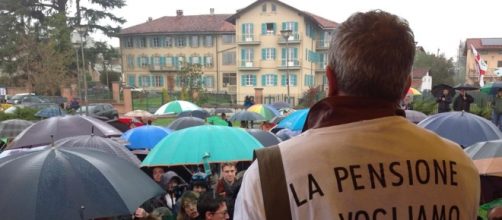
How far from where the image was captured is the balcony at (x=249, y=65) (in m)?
49.7

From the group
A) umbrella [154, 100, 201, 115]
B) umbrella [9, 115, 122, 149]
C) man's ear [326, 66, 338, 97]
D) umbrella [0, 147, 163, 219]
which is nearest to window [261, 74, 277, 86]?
umbrella [154, 100, 201, 115]

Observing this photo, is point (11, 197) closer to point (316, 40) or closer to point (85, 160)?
point (85, 160)

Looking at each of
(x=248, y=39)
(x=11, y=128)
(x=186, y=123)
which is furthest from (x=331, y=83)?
(x=248, y=39)

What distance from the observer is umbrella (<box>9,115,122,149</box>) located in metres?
6.40

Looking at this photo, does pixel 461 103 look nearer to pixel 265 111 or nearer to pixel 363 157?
pixel 265 111

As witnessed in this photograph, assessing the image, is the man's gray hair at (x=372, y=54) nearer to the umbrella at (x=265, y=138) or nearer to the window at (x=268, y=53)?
the umbrella at (x=265, y=138)

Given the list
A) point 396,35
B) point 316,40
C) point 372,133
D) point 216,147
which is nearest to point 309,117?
point 372,133

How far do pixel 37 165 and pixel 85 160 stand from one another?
1.05ft

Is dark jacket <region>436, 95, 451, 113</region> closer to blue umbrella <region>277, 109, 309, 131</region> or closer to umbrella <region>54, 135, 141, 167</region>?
blue umbrella <region>277, 109, 309, 131</region>

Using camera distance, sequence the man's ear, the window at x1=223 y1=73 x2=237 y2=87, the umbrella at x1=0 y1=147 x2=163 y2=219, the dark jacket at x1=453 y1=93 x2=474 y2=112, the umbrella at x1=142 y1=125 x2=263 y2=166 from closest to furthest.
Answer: the man's ear < the umbrella at x1=0 y1=147 x2=163 y2=219 < the umbrella at x1=142 y1=125 x2=263 y2=166 < the dark jacket at x1=453 y1=93 x2=474 y2=112 < the window at x1=223 y1=73 x2=237 y2=87

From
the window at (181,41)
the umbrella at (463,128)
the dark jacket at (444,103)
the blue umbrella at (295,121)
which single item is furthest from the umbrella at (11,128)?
the window at (181,41)

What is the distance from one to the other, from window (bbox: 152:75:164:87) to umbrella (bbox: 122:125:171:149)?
50853 millimetres

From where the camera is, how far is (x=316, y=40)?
52500mm

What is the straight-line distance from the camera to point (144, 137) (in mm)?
8242
